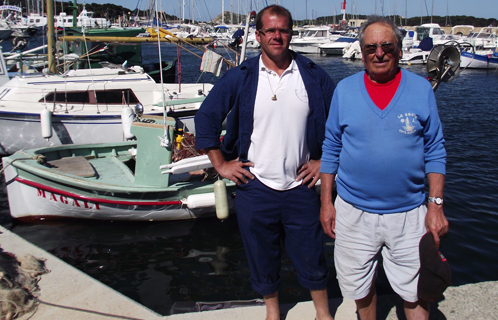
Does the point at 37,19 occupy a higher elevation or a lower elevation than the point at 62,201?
higher

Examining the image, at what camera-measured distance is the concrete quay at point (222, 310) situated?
9.56 feet

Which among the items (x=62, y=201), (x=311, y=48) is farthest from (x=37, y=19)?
(x=62, y=201)

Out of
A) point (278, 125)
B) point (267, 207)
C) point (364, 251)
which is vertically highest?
point (278, 125)

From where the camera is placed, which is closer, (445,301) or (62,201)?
(445,301)

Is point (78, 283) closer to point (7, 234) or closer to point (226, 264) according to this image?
point (7, 234)

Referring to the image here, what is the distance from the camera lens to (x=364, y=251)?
2.33 meters

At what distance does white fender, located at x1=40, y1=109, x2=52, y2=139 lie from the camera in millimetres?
9453

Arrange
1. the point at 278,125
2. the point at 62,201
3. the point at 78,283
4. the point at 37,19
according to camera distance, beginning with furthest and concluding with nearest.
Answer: the point at 37,19 → the point at 62,201 → the point at 78,283 → the point at 278,125

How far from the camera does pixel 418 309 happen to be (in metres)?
2.37

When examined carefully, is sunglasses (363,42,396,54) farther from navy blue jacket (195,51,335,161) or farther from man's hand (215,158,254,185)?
man's hand (215,158,254,185)

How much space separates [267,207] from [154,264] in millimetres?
3479

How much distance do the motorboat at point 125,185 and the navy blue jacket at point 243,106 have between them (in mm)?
2921

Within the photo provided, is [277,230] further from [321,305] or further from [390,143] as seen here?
[390,143]

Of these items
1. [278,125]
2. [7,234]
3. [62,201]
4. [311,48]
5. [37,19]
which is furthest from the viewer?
[37,19]
